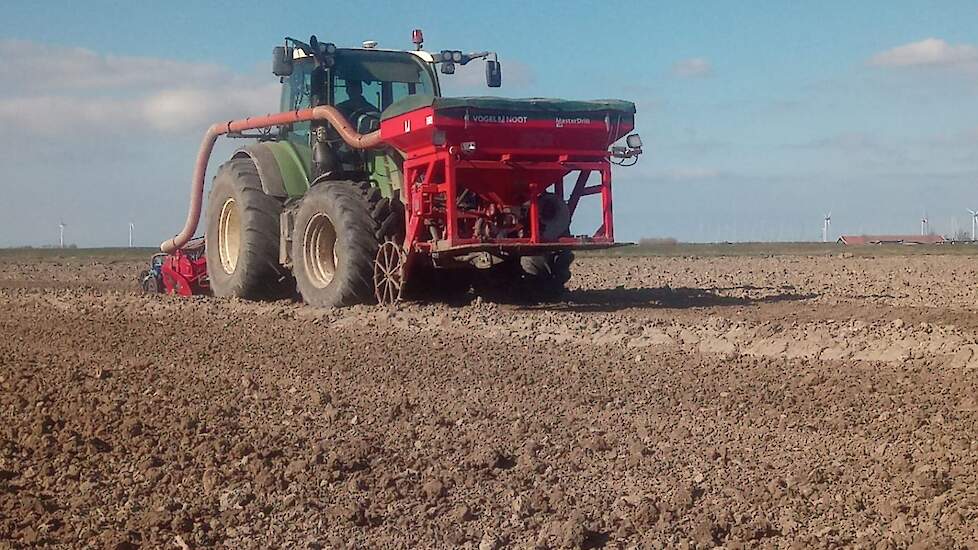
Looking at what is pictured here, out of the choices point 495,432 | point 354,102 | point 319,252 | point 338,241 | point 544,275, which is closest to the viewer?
point 495,432

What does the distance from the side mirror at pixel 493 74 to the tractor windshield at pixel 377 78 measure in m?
0.62

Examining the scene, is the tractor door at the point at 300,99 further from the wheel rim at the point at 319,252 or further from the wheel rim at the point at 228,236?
the wheel rim at the point at 228,236

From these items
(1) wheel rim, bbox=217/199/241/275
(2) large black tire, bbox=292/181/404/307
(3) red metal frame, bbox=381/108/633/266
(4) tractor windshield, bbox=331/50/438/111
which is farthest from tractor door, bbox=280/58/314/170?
(3) red metal frame, bbox=381/108/633/266

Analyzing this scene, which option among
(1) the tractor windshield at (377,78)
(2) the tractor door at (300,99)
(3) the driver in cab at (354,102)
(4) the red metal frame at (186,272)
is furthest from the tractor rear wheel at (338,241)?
(4) the red metal frame at (186,272)

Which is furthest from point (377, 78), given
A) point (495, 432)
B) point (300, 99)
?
point (495, 432)

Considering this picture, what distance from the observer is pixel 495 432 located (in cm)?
662

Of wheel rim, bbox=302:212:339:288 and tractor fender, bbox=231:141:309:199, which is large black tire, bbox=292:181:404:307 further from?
tractor fender, bbox=231:141:309:199

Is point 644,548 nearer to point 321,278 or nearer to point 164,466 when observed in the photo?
point 164,466

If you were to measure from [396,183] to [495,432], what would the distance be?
6569 mm

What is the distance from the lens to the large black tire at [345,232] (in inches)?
490

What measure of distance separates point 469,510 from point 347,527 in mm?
499

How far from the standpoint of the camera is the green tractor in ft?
39.3

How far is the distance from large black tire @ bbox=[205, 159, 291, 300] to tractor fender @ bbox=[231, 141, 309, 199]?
0.13 m

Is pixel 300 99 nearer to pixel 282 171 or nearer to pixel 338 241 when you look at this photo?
pixel 282 171
